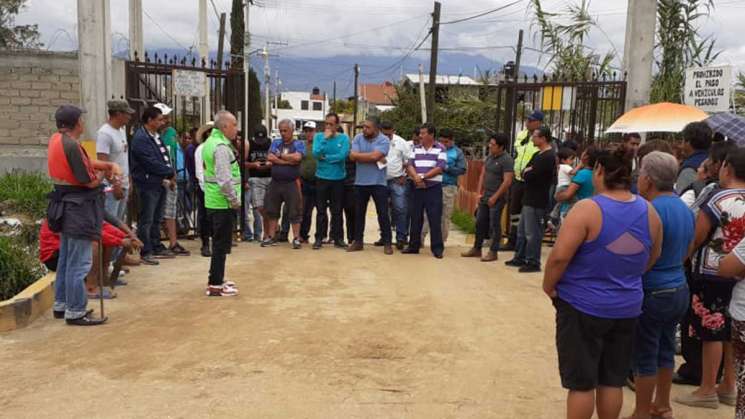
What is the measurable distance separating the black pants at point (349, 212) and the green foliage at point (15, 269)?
437 cm

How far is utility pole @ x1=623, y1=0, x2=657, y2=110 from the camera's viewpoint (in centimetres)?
903

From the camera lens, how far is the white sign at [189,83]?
30.1ft

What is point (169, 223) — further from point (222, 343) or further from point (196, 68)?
point (222, 343)

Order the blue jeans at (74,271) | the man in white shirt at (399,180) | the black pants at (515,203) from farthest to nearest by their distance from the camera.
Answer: the man in white shirt at (399,180) < the black pants at (515,203) < the blue jeans at (74,271)

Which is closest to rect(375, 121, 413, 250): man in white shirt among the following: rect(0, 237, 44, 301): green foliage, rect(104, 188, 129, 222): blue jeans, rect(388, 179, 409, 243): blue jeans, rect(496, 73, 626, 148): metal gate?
rect(388, 179, 409, 243): blue jeans

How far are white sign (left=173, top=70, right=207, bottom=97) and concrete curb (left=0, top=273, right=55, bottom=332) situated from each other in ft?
12.8

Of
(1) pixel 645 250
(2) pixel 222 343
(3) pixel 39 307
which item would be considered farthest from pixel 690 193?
(3) pixel 39 307

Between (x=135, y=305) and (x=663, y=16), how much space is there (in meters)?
9.87

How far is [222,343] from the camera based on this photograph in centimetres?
518

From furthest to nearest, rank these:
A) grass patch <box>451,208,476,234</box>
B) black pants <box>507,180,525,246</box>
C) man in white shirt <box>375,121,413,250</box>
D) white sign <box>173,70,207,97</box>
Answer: grass patch <box>451,208,476,234</box> < man in white shirt <box>375,121,413,250</box> < black pants <box>507,180,525,246</box> < white sign <box>173,70,207,97</box>

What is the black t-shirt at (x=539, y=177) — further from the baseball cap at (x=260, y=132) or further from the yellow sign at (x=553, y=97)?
the baseball cap at (x=260, y=132)

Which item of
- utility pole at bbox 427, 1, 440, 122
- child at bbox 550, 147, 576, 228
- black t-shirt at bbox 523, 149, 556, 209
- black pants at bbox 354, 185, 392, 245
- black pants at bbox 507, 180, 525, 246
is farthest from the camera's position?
utility pole at bbox 427, 1, 440, 122

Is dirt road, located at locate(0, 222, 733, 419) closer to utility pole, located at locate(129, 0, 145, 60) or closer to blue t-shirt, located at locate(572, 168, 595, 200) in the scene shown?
blue t-shirt, located at locate(572, 168, 595, 200)

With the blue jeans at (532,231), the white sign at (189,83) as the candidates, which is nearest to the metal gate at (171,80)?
the white sign at (189,83)
